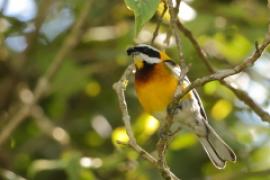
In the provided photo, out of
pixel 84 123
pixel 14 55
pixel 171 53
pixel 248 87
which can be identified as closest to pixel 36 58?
pixel 14 55

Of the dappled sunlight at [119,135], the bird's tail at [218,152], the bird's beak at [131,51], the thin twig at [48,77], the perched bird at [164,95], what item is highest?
the thin twig at [48,77]

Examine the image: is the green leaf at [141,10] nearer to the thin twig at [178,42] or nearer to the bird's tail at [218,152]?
the thin twig at [178,42]

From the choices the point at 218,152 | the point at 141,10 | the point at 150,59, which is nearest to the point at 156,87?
the point at 150,59

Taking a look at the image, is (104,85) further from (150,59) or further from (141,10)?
(141,10)

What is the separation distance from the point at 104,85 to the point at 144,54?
1710 mm

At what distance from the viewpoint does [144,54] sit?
4172mm

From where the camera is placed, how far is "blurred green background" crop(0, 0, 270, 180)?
5141 mm

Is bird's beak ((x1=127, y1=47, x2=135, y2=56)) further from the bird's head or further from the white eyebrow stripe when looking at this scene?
the white eyebrow stripe

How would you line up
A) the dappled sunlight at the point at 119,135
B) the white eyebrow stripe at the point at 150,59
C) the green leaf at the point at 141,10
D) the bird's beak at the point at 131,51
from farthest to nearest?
the dappled sunlight at the point at 119,135, the white eyebrow stripe at the point at 150,59, the bird's beak at the point at 131,51, the green leaf at the point at 141,10

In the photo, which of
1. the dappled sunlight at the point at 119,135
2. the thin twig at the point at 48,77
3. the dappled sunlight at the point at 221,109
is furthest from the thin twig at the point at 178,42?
the dappled sunlight at the point at 221,109

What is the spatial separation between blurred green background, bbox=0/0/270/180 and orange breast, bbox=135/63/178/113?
723 millimetres

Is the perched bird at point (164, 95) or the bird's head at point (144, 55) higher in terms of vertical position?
the bird's head at point (144, 55)

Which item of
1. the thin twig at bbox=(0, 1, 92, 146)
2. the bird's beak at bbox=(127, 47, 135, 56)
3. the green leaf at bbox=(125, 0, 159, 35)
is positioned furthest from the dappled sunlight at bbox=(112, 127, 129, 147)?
the green leaf at bbox=(125, 0, 159, 35)

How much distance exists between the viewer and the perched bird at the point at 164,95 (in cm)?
414
